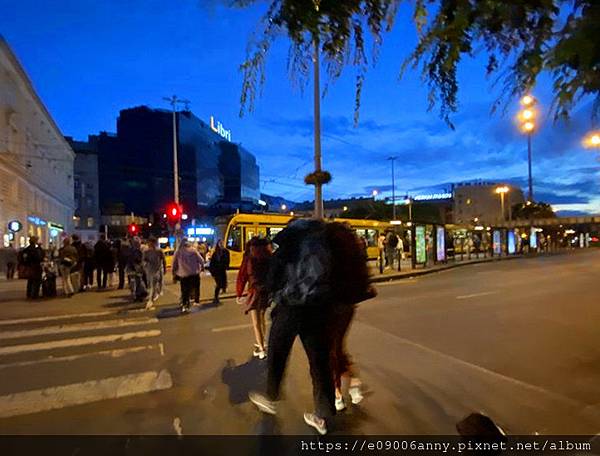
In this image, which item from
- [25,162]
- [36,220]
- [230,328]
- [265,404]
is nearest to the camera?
[265,404]

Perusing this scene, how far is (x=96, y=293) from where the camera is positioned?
54.6 feet

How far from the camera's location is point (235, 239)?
2898 centimetres

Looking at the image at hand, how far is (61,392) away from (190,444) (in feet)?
8.11

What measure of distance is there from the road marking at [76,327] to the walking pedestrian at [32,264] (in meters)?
4.49

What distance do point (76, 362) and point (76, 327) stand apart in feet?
11.2

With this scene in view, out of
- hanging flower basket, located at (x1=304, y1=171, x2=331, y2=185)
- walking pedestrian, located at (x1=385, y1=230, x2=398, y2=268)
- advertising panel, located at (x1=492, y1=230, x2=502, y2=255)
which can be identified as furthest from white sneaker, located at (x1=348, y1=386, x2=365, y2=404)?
advertising panel, located at (x1=492, y1=230, x2=502, y2=255)

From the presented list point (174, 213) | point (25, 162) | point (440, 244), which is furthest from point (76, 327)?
point (25, 162)

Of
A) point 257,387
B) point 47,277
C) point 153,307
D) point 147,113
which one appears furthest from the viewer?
point 147,113

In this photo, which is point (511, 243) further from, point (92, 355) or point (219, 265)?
point (92, 355)

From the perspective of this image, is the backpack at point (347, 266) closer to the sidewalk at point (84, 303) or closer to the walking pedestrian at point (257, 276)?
the walking pedestrian at point (257, 276)

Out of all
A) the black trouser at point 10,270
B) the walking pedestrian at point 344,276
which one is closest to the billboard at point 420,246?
the black trouser at point 10,270

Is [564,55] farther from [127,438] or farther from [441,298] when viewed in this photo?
[441,298]

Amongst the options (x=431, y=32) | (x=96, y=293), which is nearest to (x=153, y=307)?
(x=96, y=293)

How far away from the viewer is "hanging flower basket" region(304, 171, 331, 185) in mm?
15727
